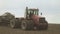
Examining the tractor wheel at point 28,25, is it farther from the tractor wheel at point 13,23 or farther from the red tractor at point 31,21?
the tractor wheel at point 13,23

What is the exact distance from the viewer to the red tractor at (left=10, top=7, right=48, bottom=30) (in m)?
6.16

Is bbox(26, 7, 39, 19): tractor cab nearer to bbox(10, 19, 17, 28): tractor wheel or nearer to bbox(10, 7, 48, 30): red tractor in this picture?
bbox(10, 7, 48, 30): red tractor

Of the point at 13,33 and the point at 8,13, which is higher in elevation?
the point at 8,13

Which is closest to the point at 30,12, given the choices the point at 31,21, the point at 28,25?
the point at 31,21

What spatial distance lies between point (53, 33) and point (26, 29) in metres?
0.99

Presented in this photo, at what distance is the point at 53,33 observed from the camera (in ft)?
17.6

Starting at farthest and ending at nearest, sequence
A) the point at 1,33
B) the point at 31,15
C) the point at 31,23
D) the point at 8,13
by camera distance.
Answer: the point at 8,13 → the point at 31,15 → the point at 31,23 → the point at 1,33

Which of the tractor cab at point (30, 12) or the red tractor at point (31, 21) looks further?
the tractor cab at point (30, 12)

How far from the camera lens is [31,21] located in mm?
6203

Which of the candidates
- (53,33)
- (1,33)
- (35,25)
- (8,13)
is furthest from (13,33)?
(8,13)

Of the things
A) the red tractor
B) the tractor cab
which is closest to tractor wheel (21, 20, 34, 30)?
the red tractor

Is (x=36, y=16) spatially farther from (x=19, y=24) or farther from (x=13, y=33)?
(x=13, y=33)

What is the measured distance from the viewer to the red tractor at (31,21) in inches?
242

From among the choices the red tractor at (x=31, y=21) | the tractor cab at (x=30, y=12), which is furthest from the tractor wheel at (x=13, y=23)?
the tractor cab at (x=30, y=12)
